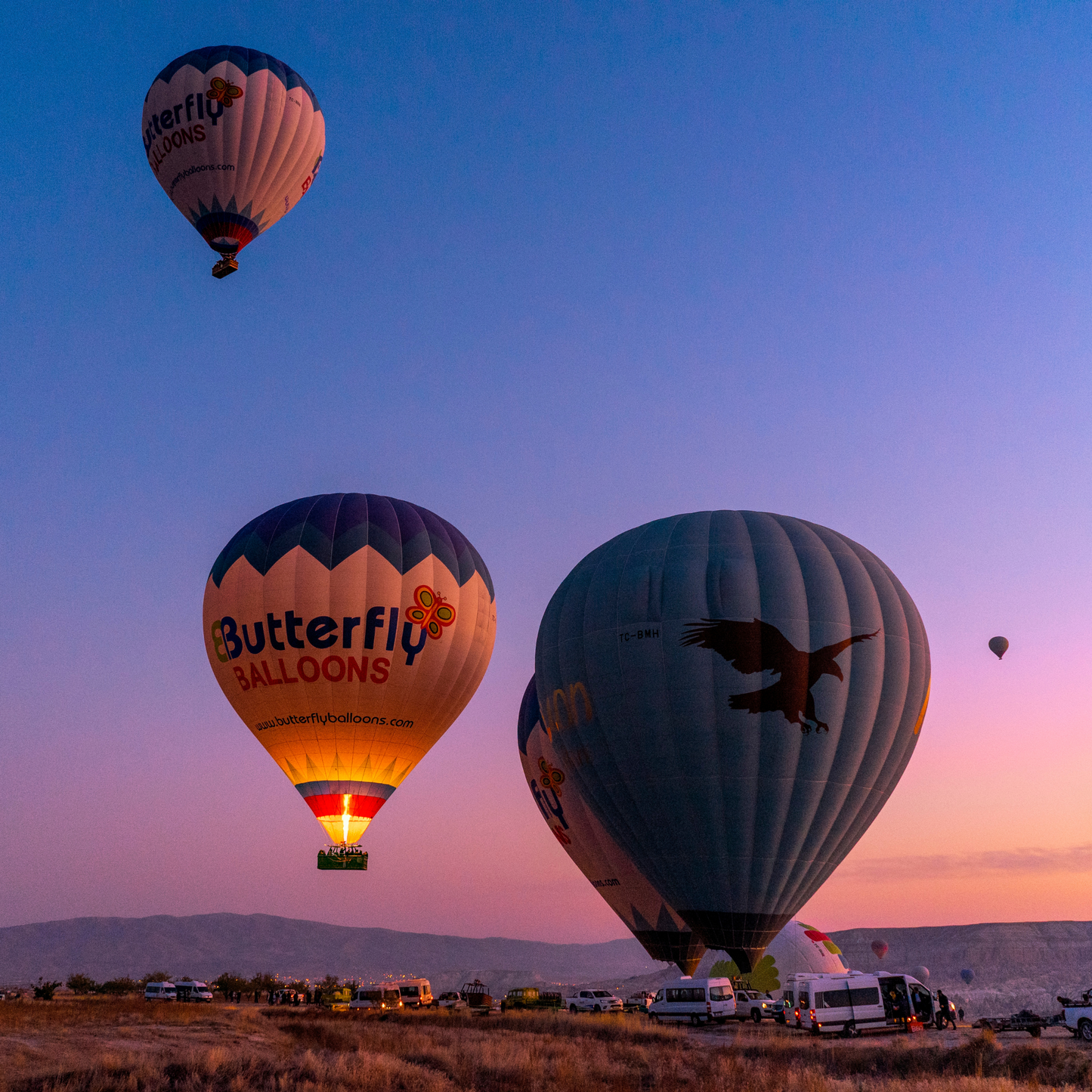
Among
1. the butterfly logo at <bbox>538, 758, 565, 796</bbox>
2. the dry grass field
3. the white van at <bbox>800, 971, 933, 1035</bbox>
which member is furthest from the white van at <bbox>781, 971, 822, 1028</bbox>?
the butterfly logo at <bbox>538, 758, 565, 796</bbox>

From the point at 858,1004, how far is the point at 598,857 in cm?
1543

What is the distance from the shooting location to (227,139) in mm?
43281

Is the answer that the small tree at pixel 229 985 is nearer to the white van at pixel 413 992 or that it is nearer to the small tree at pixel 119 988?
the small tree at pixel 119 988

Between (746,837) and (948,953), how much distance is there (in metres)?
95.6

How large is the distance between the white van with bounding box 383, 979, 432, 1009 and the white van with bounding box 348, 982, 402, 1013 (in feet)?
1.94

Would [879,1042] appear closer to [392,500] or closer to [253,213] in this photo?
[392,500]

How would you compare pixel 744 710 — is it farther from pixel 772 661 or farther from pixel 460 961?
pixel 460 961

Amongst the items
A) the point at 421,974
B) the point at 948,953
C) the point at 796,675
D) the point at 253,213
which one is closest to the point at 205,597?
the point at 253,213

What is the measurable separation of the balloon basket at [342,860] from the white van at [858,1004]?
1776 centimetres

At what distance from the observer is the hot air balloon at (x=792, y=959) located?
125 ft

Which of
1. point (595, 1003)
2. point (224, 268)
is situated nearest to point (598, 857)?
point (595, 1003)

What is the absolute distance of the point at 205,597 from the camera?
4234cm

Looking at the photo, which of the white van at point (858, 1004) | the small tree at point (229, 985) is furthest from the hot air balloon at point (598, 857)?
the small tree at point (229, 985)

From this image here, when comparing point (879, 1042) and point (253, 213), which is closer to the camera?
point (879, 1042)
